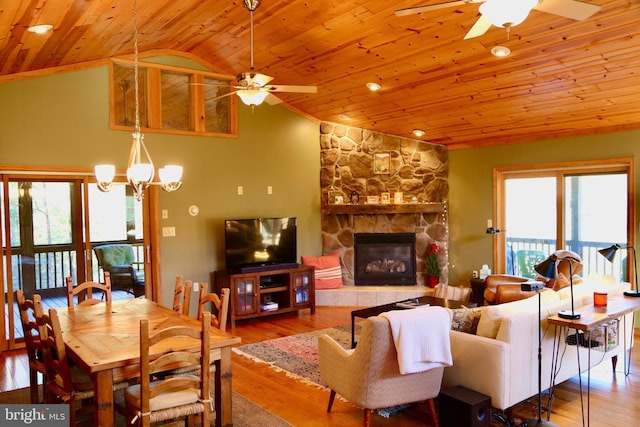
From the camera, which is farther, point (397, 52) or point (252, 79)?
point (397, 52)

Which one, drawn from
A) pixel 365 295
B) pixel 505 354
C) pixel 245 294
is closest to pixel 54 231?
pixel 245 294

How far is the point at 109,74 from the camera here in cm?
595

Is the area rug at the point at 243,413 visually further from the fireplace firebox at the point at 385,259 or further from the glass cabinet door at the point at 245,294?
the fireplace firebox at the point at 385,259

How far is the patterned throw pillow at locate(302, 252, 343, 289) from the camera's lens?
7.59 meters

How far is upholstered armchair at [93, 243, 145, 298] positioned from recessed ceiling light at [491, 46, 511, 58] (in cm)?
486

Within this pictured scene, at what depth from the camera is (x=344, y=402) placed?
158 inches

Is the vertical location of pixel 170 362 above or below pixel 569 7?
below

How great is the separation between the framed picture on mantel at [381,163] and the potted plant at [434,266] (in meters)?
1.39

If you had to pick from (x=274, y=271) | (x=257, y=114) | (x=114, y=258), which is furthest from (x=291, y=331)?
(x=257, y=114)

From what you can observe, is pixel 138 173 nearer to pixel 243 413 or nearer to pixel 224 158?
pixel 243 413

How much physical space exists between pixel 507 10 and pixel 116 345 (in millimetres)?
Result: 2874

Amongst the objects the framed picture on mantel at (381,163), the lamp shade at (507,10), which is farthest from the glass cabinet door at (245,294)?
the lamp shade at (507,10)

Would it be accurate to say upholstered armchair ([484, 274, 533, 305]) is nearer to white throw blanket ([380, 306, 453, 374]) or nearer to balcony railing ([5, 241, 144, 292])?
white throw blanket ([380, 306, 453, 374])

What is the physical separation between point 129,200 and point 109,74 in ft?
5.15
